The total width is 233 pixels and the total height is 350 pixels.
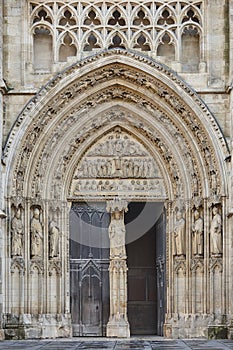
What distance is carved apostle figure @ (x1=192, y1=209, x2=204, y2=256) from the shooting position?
62.6 ft

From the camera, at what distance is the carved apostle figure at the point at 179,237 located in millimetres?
19297

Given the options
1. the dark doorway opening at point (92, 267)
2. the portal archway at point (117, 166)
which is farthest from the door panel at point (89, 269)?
the portal archway at point (117, 166)

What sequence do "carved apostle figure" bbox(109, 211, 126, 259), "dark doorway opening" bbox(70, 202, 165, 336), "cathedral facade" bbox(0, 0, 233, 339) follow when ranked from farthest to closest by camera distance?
1. "dark doorway opening" bbox(70, 202, 165, 336)
2. "carved apostle figure" bbox(109, 211, 126, 259)
3. "cathedral facade" bbox(0, 0, 233, 339)

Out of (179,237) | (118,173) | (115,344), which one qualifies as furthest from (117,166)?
(115,344)

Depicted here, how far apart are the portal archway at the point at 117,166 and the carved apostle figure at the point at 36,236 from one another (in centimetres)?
7

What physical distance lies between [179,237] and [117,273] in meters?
1.58

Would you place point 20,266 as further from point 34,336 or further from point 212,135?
point 212,135

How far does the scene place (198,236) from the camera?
1909 cm

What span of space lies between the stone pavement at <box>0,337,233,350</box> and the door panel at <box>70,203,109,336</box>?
1.10 meters

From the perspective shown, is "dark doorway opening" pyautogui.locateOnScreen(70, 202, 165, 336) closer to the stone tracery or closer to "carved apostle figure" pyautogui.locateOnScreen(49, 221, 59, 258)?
"carved apostle figure" pyautogui.locateOnScreen(49, 221, 59, 258)

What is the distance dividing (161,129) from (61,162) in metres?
2.21

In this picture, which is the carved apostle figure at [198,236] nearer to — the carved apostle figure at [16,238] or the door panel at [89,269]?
the door panel at [89,269]

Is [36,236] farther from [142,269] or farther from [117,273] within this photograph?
[142,269]

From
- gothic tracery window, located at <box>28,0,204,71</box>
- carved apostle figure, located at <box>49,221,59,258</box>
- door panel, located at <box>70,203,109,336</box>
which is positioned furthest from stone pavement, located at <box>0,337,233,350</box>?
gothic tracery window, located at <box>28,0,204,71</box>
